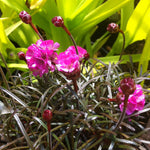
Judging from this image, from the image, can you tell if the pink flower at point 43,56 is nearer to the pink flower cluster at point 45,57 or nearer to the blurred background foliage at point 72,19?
the pink flower cluster at point 45,57

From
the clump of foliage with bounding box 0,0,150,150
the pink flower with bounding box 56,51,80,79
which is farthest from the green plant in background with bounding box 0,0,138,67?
the pink flower with bounding box 56,51,80,79

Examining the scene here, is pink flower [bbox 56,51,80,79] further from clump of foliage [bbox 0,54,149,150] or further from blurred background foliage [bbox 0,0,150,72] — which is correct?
blurred background foliage [bbox 0,0,150,72]

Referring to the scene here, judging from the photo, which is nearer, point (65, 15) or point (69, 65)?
point (69, 65)

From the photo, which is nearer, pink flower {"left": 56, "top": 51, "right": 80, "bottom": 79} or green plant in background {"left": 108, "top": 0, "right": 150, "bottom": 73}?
pink flower {"left": 56, "top": 51, "right": 80, "bottom": 79}

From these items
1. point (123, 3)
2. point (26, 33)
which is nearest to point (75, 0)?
point (123, 3)

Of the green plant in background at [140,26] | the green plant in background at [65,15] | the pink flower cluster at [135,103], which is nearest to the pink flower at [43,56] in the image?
the pink flower cluster at [135,103]

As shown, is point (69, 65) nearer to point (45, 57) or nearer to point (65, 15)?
point (45, 57)

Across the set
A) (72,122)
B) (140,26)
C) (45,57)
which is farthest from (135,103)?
(140,26)
